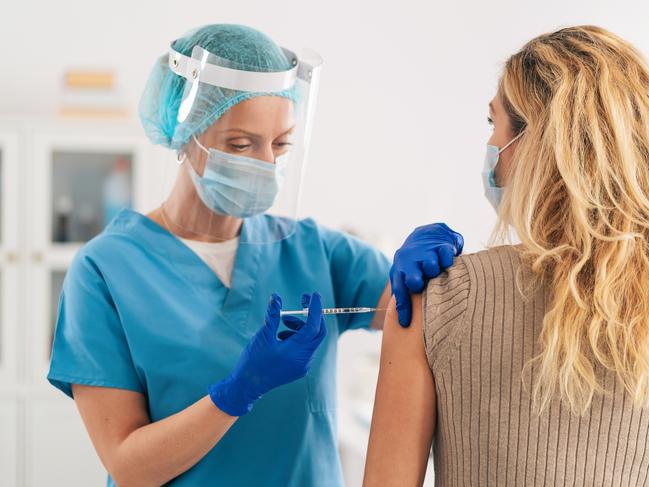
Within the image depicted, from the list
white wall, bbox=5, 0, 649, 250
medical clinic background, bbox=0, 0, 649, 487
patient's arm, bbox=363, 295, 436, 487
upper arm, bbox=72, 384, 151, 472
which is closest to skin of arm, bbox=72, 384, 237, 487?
upper arm, bbox=72, 384, 151, 472

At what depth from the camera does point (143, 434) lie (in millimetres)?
1070

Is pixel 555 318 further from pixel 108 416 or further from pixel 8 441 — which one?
pixel 8 441

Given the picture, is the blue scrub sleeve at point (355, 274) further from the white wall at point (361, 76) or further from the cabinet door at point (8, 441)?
the cabinet door at point (8, 441)

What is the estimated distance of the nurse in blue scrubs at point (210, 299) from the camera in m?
1.08

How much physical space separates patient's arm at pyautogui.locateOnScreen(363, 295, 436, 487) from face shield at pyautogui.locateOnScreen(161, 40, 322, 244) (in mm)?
391

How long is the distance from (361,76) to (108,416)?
2.19 metres

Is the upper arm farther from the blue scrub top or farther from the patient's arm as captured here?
the patient's arm

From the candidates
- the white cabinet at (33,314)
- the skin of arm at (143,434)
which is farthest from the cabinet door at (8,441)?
the skin of arm at (143,434)

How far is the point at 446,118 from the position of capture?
2.96 m

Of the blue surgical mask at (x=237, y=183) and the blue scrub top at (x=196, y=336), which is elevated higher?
the blue surgical mask at (x=237, y=183)

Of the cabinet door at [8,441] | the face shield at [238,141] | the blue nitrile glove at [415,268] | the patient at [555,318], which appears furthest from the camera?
the cabinet door at [8,441]

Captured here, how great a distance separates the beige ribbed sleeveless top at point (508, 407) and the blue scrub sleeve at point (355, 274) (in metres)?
0.43

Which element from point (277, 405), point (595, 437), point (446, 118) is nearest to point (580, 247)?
point (595, 437)

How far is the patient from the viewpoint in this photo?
0.82 metres
